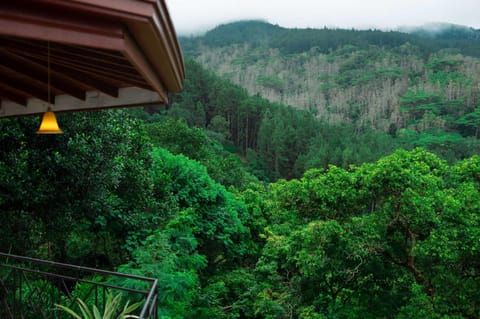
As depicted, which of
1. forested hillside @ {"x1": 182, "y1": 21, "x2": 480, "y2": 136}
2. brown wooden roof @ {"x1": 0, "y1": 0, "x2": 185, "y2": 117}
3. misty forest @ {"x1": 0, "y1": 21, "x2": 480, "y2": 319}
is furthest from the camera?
forested hillside @ {"x1": 182, "y1": 21, "x2": 480, "y2": 136}

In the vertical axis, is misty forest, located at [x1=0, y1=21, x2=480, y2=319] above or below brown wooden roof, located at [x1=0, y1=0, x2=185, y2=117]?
below

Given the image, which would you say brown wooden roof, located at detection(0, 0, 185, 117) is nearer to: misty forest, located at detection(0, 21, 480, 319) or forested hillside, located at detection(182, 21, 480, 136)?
misty forest, located at detection(0, 21, 480, 319)

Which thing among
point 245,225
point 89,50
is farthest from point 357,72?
point 89,50

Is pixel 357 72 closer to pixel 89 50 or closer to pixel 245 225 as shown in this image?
pixel 245 225

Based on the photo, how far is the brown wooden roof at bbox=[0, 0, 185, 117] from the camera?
4.77 ft

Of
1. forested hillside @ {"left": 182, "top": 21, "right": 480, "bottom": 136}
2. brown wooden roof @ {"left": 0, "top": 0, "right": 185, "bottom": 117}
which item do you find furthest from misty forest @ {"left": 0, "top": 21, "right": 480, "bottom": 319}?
forested hillside @ {"left": 182, "top": 21, "right": 480, "bottom": 136}

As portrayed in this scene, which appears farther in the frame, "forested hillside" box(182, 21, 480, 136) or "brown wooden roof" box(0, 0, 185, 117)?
"forested hillside" box(182, 21, 480, 136)

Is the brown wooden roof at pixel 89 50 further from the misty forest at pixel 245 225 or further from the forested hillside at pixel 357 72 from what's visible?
the forested hillside at pixel 357 72

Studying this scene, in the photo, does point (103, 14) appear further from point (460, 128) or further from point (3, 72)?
point (460, 128)

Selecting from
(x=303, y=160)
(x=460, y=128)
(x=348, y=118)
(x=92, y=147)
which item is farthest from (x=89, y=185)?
(x=348, y=118)

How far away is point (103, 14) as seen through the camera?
4.82 ft

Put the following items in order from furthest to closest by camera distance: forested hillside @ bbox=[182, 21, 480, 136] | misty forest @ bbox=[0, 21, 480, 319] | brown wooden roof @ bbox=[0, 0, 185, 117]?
forested hillside @ bbox=[182, 21, 480, 136], misty forest @ bbox=[0, 21, 480, 319], brown wooden roof @ bbox=[0, 0, 185, 117]

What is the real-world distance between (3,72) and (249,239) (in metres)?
11.0

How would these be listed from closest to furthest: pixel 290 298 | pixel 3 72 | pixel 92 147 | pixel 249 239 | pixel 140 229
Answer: pixel 3 72
pixel 92 147
pixel 140 229
pixel 290 298
pixel 249 239
